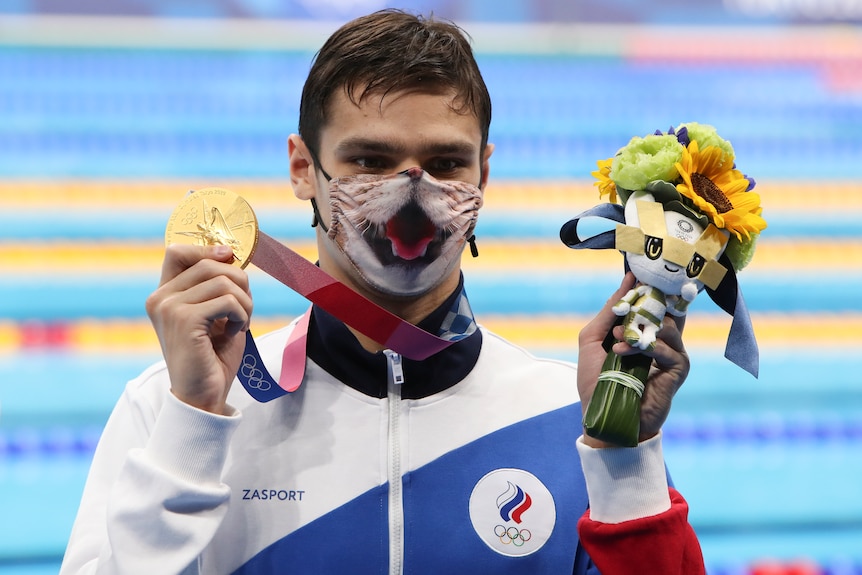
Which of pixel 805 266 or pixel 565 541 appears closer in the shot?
pixel 565 541

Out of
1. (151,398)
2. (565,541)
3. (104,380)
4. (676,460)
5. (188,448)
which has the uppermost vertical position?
(104,380)

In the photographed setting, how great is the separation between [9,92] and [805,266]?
492 cm

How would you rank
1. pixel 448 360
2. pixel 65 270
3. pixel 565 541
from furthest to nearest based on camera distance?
pixel 65 270, pixel 448 360, pixel 565 541

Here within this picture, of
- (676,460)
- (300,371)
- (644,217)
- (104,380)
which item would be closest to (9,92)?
(104,380)

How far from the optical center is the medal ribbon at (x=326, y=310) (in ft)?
4.92

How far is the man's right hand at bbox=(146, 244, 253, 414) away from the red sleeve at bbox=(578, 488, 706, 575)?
1.86ft

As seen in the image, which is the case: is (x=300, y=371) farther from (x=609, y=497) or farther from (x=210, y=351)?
(x=609, y=497)

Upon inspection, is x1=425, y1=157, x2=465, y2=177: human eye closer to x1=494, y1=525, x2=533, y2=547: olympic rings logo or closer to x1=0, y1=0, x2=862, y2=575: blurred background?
x1=494, y1=525, x2=533, y2=547: olympic rings logo

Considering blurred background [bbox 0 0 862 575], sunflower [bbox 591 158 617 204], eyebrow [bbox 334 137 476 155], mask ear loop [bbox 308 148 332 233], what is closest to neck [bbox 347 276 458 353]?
mask ear loop [bbox 308 148 332 233]

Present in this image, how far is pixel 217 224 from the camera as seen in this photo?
56.2 inches

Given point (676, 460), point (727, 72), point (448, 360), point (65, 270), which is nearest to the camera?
point (448, 360)

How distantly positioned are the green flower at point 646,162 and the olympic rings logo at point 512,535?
0.55 meters

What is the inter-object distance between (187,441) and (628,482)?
1.99ft

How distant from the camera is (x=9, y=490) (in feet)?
13.6
